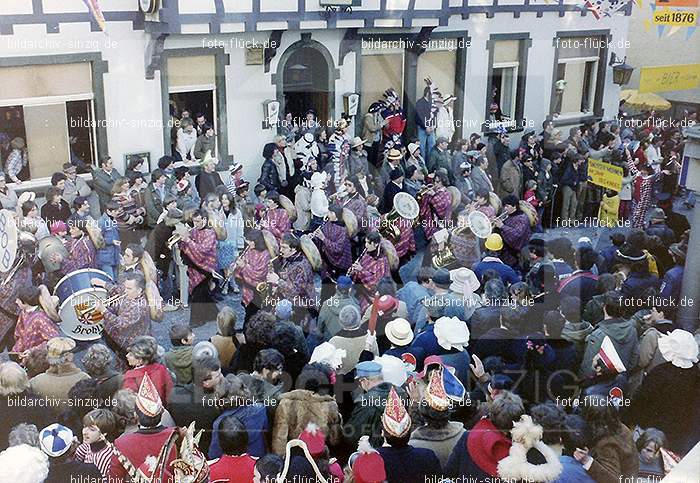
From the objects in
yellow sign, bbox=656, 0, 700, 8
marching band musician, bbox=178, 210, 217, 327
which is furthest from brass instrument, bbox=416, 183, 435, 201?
yellow sign, bbox=656, 0, 700, 8

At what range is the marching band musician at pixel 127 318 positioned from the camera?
203 inches

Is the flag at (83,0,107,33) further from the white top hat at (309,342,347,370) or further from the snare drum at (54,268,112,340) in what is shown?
the white top hat at (309,342,347,370)

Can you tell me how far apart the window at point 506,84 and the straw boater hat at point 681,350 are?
3.68 m

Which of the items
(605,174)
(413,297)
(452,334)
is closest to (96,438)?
(452,334)

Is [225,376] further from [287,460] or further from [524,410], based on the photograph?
[524,410]

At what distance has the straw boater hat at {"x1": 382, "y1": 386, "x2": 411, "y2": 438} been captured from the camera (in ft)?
12.4

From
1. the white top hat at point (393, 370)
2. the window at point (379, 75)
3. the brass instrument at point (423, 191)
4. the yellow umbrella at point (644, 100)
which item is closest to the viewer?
the white top hat at point (393, 370)

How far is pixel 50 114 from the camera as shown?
6043mm

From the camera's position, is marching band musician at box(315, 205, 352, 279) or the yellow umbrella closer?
marching band musician at box(315, 205, 352, 279)

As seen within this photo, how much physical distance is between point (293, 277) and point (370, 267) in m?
0.62

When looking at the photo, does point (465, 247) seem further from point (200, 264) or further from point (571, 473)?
point (571, 473)

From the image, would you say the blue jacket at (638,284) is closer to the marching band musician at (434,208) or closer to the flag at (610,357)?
the flag at (610,357)

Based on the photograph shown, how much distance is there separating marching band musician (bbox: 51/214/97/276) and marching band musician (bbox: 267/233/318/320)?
4.49 ft

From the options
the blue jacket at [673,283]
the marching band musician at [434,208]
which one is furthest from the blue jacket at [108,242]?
the blue jacket at [673,283]
